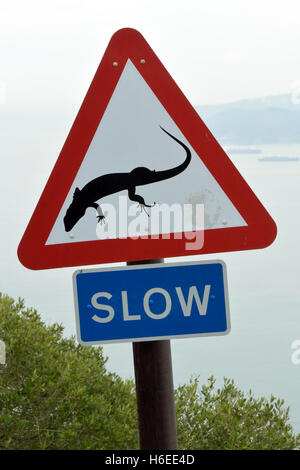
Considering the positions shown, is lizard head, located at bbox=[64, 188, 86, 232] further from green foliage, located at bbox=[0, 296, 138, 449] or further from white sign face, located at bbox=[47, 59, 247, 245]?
green foliage, located at bbox=[0, 296, 138, 449]

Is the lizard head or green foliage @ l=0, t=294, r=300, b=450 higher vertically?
the lizard head

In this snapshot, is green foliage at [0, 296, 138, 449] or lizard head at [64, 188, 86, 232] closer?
lizard head at [64, 188, 86, 232]

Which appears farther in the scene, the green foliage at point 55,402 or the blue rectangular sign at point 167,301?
the green foliage at point 55,402

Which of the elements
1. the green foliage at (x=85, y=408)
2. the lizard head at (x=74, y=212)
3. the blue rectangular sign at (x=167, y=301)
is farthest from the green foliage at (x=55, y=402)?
the lizard head at (x=74, y=212)

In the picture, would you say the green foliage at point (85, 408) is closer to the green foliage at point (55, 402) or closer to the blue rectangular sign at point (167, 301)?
the green foliage at point (55, 402)

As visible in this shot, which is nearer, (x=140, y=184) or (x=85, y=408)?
(x=140, y=184)

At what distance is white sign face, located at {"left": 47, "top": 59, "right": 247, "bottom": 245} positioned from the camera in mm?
2449

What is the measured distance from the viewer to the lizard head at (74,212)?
2500 millimetres

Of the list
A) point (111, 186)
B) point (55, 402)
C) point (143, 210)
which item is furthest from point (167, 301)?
point (55, 402)

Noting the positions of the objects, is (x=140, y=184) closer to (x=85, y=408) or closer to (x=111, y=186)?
(x=111, y=186)

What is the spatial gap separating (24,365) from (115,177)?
3015mm

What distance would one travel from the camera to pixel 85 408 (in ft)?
16.3

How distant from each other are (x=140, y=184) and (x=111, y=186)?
0.11 m

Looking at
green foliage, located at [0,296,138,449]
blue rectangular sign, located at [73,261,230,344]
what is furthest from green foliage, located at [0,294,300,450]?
blue rectangular sign, located at [73,261,230,344]
